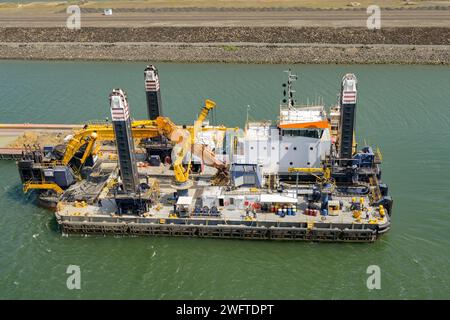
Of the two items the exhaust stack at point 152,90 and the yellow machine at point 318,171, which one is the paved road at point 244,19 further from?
the yellow machine at point 318,171

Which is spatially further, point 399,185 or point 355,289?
point 399,185

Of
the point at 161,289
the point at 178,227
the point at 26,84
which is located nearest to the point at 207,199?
the point at 178,227

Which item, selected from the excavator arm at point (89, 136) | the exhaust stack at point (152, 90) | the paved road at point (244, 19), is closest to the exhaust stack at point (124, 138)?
the excavator arm at point (89, 136)

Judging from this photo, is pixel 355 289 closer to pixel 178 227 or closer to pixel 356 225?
pixel 356 225

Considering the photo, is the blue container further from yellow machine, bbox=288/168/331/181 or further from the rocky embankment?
the rocky embankment

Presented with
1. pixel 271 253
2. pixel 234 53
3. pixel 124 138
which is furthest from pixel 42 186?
pixel 234 53

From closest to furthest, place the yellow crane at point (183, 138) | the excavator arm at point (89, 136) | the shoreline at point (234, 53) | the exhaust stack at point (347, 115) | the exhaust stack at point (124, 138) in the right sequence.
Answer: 1. the exhaust stack at point (124, 138)
2. the exhaust stack at point (347, 115)
3. the yellow crane at point (183, 138)
4. the excavator arm at point (89, 136)
5. the shoreline at point (234, 53)
